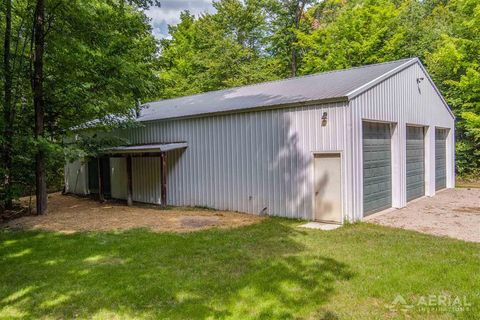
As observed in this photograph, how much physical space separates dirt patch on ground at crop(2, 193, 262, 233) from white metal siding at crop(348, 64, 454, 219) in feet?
10.2

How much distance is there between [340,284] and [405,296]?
2.59 ft

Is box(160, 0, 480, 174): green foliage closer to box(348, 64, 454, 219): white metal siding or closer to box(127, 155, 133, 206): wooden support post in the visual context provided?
box(348, 64, 454, 219): white metal siding

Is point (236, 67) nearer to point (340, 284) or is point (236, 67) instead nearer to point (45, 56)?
point (45, 56)

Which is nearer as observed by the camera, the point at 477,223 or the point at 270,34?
the point at 477,223

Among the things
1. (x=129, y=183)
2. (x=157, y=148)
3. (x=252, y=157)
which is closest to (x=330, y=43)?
(x=252, y=157)

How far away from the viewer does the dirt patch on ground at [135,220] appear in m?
8.55

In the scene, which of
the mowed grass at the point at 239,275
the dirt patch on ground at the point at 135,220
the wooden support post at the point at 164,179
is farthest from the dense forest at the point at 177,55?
the mowed grass at the point at 239,275

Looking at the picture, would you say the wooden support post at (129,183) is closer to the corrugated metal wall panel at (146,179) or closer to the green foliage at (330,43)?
the corrugated metal wall panel at (146,179)

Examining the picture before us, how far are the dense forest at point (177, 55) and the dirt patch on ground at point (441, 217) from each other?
783 centimetres

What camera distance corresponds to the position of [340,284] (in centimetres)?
459

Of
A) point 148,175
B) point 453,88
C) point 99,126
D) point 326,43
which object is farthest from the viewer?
point 326,43

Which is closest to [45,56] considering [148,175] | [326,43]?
[148,175]

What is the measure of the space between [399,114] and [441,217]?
347 cm

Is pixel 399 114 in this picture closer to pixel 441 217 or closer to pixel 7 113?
pixel 441 217
